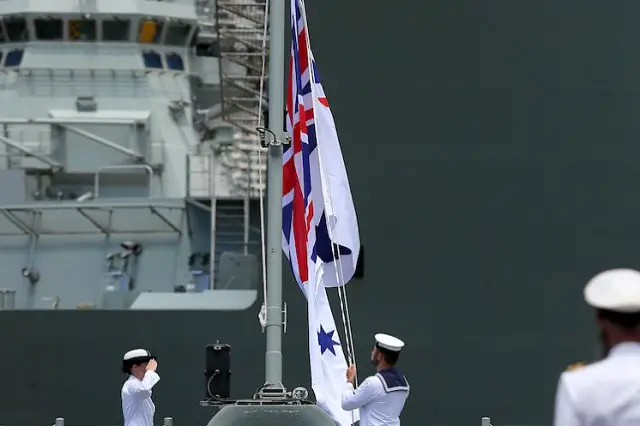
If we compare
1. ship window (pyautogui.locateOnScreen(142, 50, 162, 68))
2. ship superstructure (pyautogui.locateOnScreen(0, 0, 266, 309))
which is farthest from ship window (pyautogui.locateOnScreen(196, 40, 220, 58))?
ship window (pyautogui.locateOnScreen(142, 50, 162, 68))

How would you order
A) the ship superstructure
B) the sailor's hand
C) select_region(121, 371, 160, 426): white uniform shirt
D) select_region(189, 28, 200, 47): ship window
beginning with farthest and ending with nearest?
select_region(189, 28, 200, 47): ship window, the ship superstructure, select_region(121, 371, 160, 426): white uniform shirt, the sailor's hand

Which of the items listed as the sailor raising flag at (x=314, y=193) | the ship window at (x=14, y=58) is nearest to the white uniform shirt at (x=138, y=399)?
the sailor raising flag at (x=314, y=193)

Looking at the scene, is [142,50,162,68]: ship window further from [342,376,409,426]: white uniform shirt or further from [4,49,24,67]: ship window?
[342,376,409,426]: white uniform shirt

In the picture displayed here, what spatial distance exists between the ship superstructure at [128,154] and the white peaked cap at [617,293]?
10.1m

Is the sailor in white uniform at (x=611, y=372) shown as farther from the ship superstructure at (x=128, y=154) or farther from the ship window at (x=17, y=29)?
the ship window at (x=17, y=29)

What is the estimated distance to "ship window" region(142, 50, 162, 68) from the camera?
60.3ft

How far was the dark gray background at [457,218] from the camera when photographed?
12.4 metres

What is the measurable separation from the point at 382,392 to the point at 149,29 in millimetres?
12035

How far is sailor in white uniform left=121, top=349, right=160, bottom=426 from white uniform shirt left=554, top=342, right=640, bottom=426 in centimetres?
502

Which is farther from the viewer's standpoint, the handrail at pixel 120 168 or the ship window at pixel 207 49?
the ship window at pixel 207 49

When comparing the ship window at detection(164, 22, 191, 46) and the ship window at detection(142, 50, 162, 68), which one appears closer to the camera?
the ship window at detection(142, 50, 162, 68)

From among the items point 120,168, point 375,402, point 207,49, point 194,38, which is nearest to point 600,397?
point 375,402

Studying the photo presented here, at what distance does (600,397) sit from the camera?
10.3 ft

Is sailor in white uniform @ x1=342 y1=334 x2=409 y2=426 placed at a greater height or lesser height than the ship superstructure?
lesser
